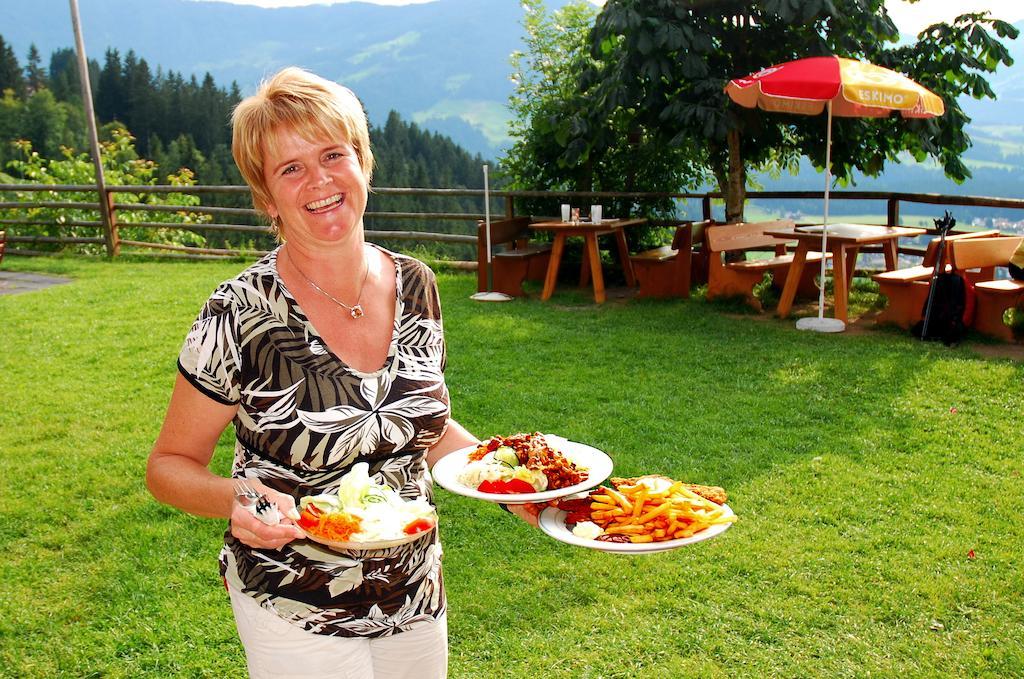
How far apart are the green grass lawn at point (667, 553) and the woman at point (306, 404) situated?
5.22 feet

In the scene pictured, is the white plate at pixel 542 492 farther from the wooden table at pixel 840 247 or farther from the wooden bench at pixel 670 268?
the wooden bench at pixel 670 268

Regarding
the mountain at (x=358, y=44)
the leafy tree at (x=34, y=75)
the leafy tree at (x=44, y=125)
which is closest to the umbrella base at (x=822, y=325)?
the leafy tree at (x=44, y=125)

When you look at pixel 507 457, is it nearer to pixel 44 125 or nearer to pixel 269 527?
pixel 269 527

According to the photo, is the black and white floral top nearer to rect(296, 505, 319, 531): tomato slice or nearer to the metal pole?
rect(296, 505, 319, 531): tomato slice

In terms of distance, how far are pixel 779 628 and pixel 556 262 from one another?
6613mm

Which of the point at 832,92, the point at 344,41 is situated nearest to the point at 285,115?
the point at 832,92

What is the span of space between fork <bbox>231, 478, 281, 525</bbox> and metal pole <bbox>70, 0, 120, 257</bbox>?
13.1 m

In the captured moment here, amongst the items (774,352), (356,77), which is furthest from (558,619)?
(356,77)

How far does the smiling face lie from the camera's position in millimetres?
1802

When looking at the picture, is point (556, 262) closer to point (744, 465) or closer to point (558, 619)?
point (744, 465)

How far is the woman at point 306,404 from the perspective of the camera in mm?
1744

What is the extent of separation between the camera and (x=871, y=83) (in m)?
7.88

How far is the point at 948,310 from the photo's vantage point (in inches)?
295

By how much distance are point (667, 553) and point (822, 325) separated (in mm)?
4676
